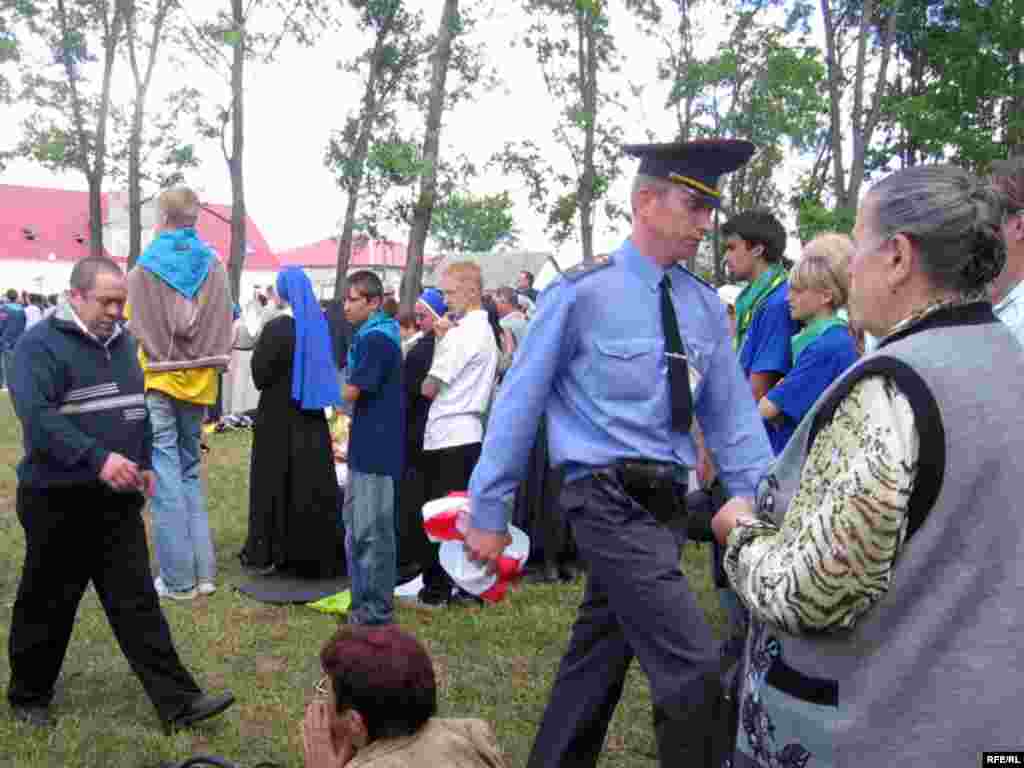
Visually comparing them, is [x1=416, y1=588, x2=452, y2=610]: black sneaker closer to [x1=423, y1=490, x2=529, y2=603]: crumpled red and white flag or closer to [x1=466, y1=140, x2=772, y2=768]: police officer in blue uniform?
[x1=423, y1=490, x2=529, y2=603]: crumpled red and white flag

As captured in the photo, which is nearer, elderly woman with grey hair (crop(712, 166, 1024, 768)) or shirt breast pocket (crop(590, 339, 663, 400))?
elderly woman with grey hair (crop(712, 166, 1024, 768))

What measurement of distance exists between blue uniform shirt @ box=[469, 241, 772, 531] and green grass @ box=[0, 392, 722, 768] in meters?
1.56

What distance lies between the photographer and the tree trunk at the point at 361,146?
818 inches

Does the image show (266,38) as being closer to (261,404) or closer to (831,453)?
(261,404)

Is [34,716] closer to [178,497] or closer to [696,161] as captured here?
[178,497]

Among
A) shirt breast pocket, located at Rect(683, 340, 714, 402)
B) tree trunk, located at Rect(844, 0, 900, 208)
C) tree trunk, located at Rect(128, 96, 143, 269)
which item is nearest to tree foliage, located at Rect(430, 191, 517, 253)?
tree trunk, located at Rect(128, 96, 143, 269)

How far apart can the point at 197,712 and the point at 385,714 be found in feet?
7.35

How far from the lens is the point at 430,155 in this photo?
50.8ft

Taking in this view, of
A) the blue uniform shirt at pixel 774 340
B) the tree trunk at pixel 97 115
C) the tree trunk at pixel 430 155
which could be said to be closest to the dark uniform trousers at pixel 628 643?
the blue uniform shirt at pixel 774 340

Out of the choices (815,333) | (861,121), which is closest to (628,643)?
(815,333)

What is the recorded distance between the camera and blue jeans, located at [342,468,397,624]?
5.29 metres

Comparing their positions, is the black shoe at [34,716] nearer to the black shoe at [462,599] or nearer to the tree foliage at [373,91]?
the black shoe at [462,599]

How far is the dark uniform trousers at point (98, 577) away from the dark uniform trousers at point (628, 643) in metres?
1.70

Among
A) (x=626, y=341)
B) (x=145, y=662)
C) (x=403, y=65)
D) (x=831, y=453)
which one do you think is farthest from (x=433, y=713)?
(x=403, y=65)
